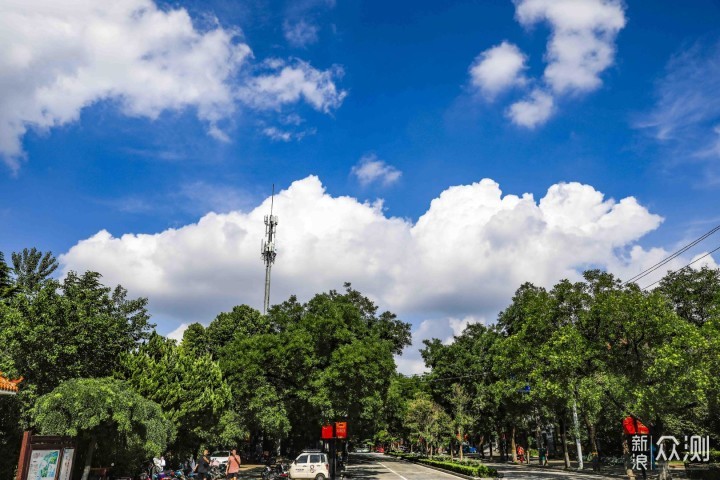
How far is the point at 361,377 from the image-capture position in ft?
104

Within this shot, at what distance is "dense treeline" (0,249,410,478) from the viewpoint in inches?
757

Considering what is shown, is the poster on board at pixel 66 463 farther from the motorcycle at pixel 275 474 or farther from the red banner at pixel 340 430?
the red banner at pixel 340 430

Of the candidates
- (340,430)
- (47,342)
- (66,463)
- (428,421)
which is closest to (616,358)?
(340,430)

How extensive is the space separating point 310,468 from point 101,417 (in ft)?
49.7

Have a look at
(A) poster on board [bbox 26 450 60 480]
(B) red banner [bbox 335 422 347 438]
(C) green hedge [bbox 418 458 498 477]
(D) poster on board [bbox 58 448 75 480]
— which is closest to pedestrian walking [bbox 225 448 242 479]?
(D) poster on board [bbox 58 448 75 480]

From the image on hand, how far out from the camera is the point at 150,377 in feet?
86.5

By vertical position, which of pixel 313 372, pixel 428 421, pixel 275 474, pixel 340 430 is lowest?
pixel 275 474

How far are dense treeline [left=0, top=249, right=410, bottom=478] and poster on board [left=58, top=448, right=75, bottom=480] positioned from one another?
646 mm

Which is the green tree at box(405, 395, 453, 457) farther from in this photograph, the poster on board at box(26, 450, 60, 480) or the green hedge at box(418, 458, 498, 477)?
the poster on board at box(26, 450, 60, 480)

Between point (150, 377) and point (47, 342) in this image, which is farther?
point (150, 377)

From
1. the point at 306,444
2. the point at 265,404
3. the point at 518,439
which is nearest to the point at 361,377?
the point at 265,404

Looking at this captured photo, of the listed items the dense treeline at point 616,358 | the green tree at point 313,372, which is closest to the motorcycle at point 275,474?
the green tree at point 313,372

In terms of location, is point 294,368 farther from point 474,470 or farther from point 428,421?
point 428,421

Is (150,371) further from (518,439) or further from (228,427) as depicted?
(518,439)
